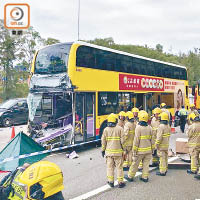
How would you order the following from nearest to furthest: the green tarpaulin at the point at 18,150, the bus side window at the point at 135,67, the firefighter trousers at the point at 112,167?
1. the firefighter trousers at the point at 112,167
2. the green tarpaulin at the point at 18,150
3. the bus side window at the point at 135,67

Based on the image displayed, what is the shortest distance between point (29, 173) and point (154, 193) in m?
3.45

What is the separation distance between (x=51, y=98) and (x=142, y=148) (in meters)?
→ 4.65

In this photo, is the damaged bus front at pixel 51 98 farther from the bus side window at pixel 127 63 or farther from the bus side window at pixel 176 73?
the bus side window at pixel 176 73

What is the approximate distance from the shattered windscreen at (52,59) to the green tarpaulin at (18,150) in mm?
3006

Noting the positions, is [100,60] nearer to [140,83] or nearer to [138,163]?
[140,83]

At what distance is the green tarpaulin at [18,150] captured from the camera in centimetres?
574

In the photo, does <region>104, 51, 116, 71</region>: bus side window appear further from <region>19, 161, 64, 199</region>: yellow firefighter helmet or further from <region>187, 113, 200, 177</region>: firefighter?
<region>19, 161, 64, 199</region>: yellow firefighter helmet

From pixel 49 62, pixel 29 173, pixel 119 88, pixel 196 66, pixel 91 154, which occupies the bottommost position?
pixel 91 154

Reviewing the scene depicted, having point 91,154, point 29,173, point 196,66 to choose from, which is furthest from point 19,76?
point 196,66

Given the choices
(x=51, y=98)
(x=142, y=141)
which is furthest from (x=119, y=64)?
(x=142, y=141)

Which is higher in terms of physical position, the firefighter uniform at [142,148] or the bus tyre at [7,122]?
the firefighter uniform at [142,148]

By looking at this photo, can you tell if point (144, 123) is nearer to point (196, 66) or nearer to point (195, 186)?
point (195, 186)

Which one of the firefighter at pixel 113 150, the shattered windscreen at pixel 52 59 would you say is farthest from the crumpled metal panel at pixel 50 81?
the firefighter at pixel 113 150

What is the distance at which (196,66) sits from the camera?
5403 centimetres
